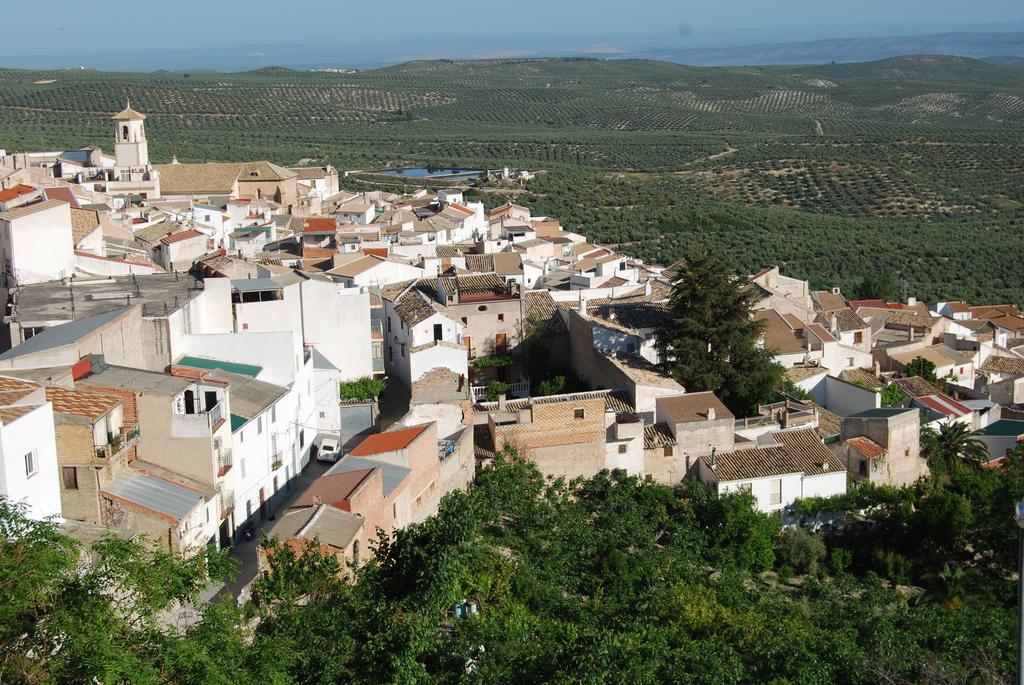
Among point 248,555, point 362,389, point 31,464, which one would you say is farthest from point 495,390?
point 31,464

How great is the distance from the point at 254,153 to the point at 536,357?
6012 centimetres

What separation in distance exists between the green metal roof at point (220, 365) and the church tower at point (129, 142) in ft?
114

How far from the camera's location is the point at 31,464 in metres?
14.6

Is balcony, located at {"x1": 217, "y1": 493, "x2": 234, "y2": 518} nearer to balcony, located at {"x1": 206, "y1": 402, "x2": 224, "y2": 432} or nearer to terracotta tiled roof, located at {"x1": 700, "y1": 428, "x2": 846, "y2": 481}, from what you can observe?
balcony, located at {"x1": 206, "y1": 402, "x2": 224, "y2": 432}

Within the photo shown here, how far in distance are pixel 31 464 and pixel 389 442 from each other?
6.18 metres

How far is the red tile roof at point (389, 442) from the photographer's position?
19.1 meters

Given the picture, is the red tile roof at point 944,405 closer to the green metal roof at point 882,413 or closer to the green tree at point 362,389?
the green metal roof at point 882,413

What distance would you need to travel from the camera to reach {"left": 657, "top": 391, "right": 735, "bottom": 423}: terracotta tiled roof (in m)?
23.9

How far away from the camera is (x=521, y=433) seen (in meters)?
22.4

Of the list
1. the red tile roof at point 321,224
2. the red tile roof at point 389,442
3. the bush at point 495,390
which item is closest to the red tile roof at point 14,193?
the red tile roof at point 321,224

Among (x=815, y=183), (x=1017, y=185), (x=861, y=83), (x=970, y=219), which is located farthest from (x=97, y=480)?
(x=861, y=83)

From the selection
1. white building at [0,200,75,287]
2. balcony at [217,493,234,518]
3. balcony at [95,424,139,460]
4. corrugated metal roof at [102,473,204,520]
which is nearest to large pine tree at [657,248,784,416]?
balcony at [217,493,234,518]

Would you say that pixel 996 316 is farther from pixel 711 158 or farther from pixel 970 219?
pixel 711 158

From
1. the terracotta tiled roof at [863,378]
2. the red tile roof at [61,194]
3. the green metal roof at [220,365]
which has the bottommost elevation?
the terracotta tiled roof at [863,378]
